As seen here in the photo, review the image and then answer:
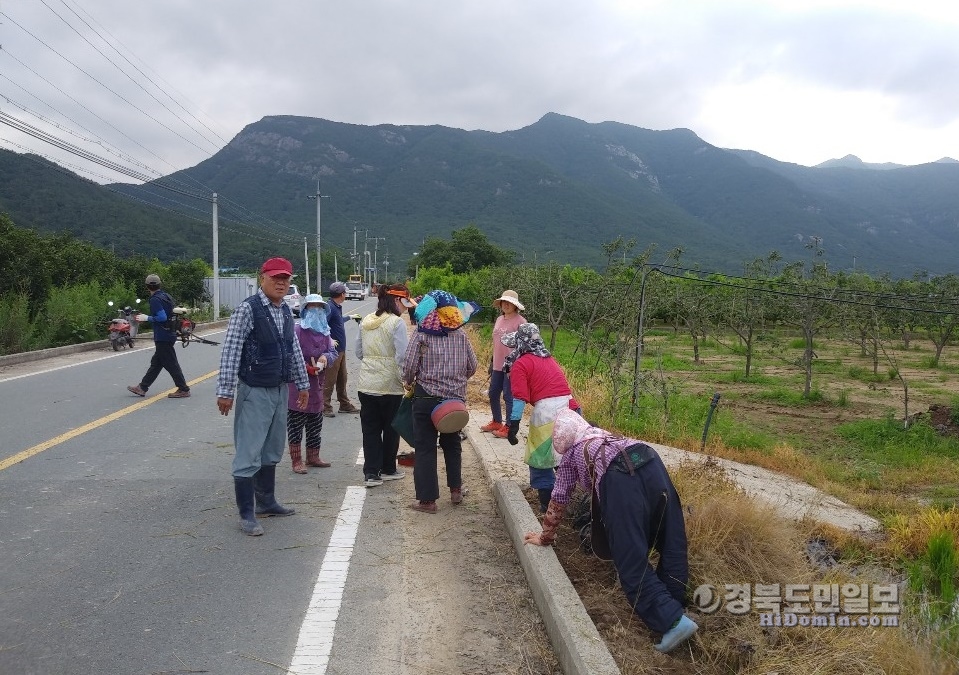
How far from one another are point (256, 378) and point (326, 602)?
177cm

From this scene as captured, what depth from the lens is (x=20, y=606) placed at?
3.99 m

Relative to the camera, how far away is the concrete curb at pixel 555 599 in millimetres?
3363

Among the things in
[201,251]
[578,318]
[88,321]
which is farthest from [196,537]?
[201,251]

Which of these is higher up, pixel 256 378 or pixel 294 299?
pixel 294 299

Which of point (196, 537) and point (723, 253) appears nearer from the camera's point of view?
point (196, 537)

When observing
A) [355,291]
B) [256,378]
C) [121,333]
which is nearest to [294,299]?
[121,333]

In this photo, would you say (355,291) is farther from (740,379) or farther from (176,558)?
(176,558)

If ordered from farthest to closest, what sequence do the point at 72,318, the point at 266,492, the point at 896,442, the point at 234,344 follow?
1. the point at 72,318
2. the point at 896,442
3. the point at 266,492
4. the point at 234,344

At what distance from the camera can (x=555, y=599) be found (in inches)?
155

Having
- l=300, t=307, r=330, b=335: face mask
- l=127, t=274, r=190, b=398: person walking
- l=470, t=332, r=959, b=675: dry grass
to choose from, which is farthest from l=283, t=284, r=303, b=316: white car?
l=470, t=332, r=959, b=675: dry grass

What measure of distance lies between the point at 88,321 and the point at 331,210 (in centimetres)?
10146

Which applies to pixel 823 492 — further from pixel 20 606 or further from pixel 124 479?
pixel 20 606

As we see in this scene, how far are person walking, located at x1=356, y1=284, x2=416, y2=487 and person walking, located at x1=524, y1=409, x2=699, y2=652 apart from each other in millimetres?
2716

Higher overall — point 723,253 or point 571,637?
point 723,253
